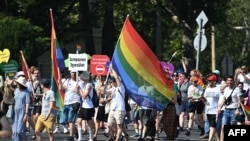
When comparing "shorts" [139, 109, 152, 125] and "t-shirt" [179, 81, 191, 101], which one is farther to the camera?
"t-shirt" [179, 81, 191, 101]

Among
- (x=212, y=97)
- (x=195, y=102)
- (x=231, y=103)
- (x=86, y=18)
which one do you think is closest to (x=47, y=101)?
(x=231, y=103)

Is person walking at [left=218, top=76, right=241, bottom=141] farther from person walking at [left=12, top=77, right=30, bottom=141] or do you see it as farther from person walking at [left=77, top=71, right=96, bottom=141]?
person walking at [left=12, top=77, right=30, bottom=141]

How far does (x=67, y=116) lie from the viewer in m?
20.7

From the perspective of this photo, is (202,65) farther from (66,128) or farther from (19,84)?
(19,84)

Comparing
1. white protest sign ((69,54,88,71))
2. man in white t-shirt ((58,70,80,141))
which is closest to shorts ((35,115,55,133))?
man in white t-shirt ((58,70,80,141))

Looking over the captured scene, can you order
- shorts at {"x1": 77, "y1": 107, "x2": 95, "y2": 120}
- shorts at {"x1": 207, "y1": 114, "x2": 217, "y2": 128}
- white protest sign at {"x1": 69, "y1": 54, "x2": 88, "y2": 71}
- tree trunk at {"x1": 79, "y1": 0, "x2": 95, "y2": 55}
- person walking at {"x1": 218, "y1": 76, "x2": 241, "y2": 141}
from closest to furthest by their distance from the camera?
person walking at {"x1": 218, "y1": 76, "x2": 241, "y2": 141}
shorts at {"x1": 207, "y1": 114, "x2": 217, "y2": 128}
shorts at {"x1": 77, "y1": 107, "x2": 95, "y2": 120}
white protest sign at {"x1": 69, "y1": 54, "x2": 88, "y2": 71}
tree trunk at {"x1": 79, "y1": 0, "x2": 95, "y2": 55}

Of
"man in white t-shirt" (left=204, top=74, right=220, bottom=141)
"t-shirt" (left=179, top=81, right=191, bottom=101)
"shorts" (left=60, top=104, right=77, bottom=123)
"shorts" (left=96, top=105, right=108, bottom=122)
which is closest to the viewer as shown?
"shorts" (left=60, top=104, right=77, bottom=123)

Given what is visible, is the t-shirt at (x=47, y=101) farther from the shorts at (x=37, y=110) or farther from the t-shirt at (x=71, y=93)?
the shorts at (x=37, y=110)

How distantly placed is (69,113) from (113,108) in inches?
66.8

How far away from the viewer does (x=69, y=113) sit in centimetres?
2045

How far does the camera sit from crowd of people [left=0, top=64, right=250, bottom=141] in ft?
57.7

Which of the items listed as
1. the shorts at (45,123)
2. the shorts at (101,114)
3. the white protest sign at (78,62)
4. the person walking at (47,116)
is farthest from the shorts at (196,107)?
the shorts at (45,123)

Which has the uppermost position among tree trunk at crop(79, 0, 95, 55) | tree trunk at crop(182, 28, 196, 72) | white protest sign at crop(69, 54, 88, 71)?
tree trunk at crop(79, 0, 95, 55)

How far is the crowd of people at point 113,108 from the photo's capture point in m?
17.6
